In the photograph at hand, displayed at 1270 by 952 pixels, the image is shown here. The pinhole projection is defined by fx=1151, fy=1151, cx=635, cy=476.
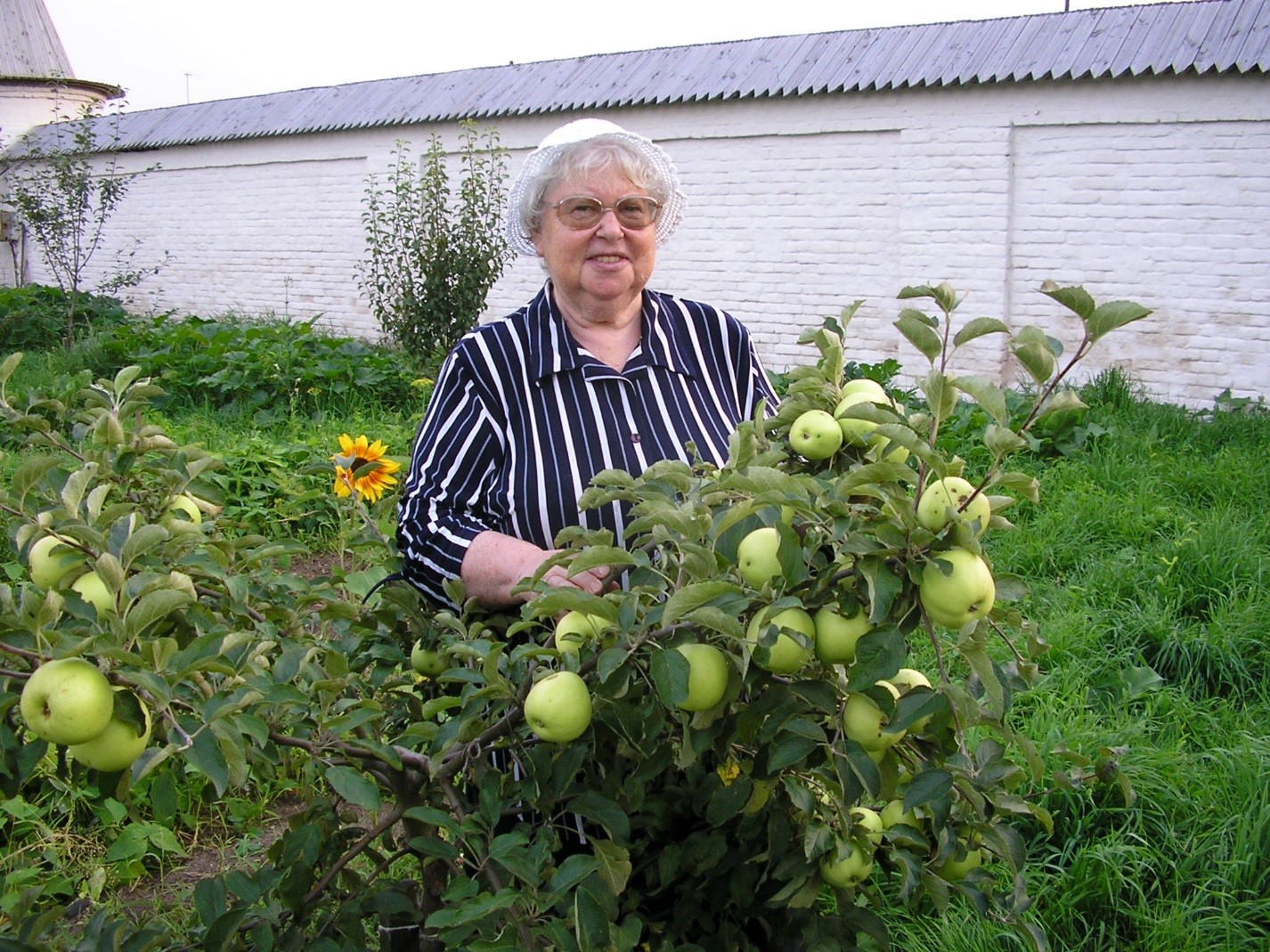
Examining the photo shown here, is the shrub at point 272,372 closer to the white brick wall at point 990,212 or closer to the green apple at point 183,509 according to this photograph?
the white brick wall at point 990,212

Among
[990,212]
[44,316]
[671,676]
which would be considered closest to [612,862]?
[671,676]

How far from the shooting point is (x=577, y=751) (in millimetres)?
1260

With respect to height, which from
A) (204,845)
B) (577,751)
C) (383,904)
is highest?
(577,751)

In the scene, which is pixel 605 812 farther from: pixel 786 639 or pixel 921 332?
pixel 921 332

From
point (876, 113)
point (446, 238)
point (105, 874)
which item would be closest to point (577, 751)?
point (105, 874)

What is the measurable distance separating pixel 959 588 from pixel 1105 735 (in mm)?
2103

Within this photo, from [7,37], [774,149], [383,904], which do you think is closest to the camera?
[383,904]

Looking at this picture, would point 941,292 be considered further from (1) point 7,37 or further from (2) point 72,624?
(1) point 7,37

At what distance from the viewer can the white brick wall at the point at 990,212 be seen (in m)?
7.43

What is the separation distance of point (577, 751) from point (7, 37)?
2330 centimetres

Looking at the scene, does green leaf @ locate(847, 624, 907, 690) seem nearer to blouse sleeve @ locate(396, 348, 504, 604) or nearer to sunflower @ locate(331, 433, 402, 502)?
blouse sleeve @ locate(396, 348, 504, 604)

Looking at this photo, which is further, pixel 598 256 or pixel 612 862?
pixel 598 256

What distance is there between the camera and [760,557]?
1072 millimetres

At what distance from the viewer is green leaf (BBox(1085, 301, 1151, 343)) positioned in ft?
3.14
